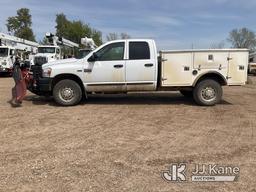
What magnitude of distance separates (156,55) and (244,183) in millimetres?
6751

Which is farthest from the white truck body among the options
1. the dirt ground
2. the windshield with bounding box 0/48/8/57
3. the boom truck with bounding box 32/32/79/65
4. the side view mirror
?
the side view mirror

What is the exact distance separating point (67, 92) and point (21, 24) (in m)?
63.7

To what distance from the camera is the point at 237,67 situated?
36.8 feet

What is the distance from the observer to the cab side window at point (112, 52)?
11.1 meters

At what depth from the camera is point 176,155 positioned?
6074 mm

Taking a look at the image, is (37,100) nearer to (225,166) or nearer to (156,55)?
(156,55)

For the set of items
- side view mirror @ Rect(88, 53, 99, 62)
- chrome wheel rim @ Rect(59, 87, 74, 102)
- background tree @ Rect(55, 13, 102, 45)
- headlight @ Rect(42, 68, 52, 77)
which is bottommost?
chrome wheel rim @ Rect(59, 87, 74, 102)

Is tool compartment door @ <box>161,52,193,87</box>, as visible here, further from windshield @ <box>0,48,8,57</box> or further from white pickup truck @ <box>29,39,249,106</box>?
windshield @ <box>0,48,8,57</box>

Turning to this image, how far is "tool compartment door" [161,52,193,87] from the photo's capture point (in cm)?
1112

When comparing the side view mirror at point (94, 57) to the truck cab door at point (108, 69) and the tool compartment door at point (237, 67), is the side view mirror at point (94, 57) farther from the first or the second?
the tool compartment door at point (237, 67)

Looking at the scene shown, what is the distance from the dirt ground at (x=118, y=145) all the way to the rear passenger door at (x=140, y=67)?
705 millimetres

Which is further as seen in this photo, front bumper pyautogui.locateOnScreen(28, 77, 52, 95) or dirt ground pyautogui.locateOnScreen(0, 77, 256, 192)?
front bumper pyautogui.locateOnScreen(28, 77, 52, 95)

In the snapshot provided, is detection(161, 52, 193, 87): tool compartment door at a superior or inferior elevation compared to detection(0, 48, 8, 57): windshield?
inferior

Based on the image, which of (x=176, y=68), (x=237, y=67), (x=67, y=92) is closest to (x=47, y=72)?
(x=67, y=92)
